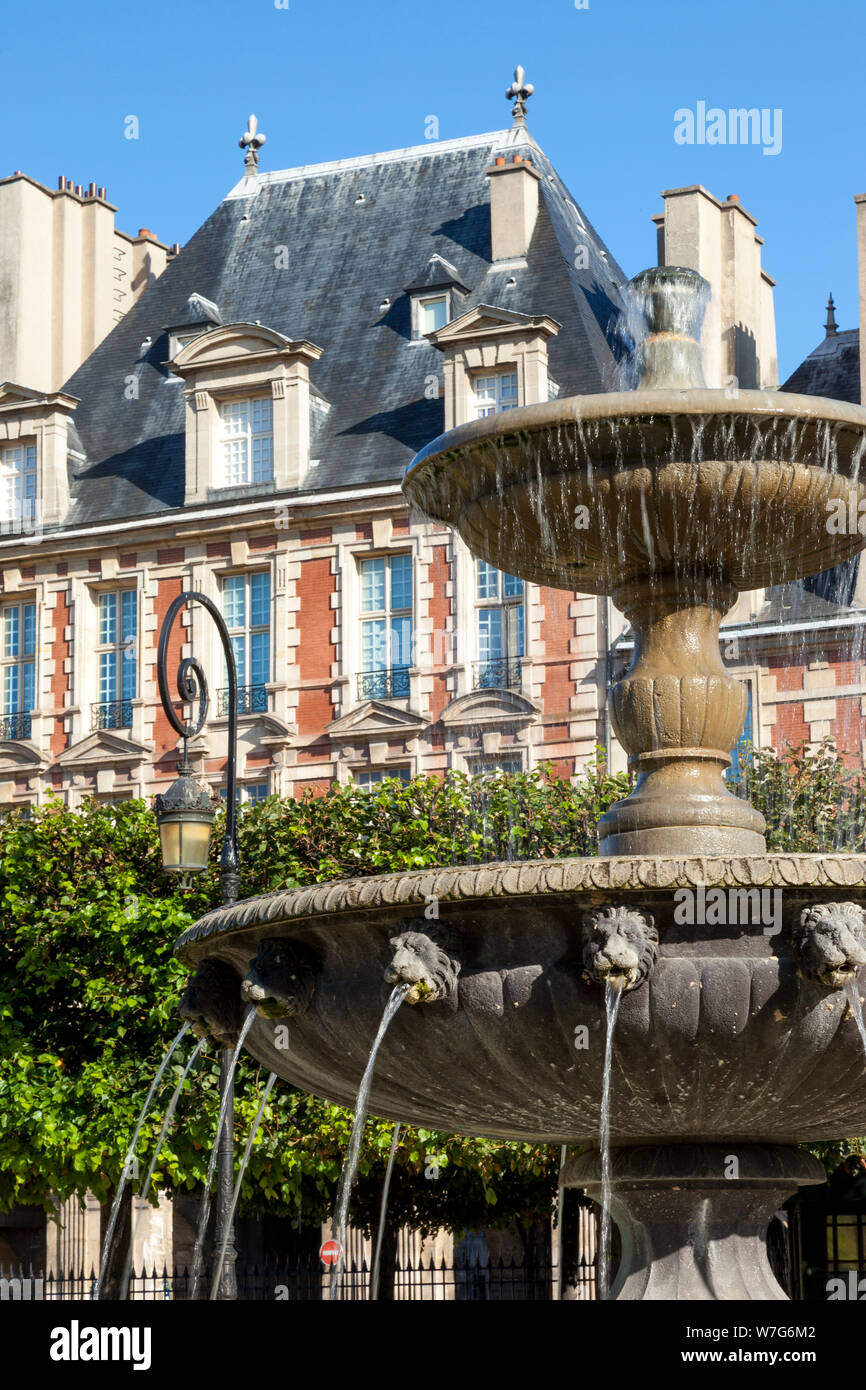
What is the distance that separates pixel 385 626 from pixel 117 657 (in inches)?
171

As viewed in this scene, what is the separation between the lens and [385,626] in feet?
99.6

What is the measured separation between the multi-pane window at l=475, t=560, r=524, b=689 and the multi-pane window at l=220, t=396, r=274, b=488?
3.99 m

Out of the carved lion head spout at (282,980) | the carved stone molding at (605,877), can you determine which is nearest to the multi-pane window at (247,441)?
the carved lion head spout at (282,980)

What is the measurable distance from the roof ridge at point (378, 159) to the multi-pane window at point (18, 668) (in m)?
8.46

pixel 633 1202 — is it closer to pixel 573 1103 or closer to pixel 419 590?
pixel 573 1103

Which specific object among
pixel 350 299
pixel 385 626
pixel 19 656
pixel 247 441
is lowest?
pixel 385 626

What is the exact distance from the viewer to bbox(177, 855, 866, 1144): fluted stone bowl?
7.01m

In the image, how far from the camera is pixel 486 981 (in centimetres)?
724

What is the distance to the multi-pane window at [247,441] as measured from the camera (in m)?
31.6

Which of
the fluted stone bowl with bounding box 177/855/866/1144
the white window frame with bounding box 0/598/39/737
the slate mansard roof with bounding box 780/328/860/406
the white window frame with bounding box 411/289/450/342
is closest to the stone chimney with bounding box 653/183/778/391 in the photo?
the slate mansard roof with bounding box 780/328/860/406

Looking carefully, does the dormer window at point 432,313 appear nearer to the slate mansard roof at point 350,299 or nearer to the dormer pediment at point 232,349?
the slate mansard roof at point 350,299

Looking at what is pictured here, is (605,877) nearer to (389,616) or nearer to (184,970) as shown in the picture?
(184,970)

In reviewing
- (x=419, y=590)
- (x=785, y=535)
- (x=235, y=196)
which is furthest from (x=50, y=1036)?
→ (x=235, y=196)

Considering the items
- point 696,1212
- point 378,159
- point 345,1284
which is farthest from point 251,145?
point 696,1212
